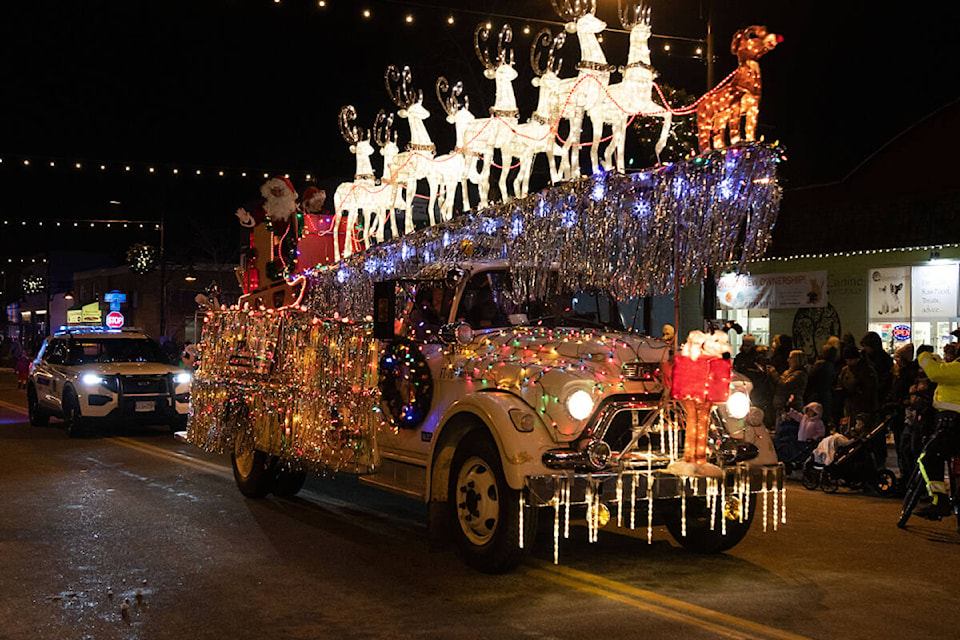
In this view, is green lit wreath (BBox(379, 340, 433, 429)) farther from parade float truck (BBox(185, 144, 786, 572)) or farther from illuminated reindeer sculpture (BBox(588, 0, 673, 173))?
illuminated reindeer sculpture (BBox(588, 0, 673, 173))

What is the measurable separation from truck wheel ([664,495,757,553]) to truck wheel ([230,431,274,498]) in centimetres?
432

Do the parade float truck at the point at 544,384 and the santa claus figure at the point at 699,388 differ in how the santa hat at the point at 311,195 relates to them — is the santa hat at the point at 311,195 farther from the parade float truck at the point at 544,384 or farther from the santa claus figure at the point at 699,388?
the santa claus figure at the point at 699,388

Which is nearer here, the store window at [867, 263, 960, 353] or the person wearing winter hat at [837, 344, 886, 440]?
the person wearing winter hat at [837, 344, 886, 440]

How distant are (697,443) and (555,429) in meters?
0.93

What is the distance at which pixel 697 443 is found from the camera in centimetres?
679

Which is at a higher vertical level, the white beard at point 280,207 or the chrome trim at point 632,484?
the white beard at point 280,207

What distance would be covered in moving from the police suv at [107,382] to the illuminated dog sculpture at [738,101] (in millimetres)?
10893

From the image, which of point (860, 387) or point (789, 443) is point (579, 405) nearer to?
point (789, 443)

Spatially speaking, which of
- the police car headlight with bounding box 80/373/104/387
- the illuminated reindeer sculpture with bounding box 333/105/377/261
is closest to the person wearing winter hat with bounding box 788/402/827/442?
the illuminated reindeer sculpture with bounding box 333/105/377/261

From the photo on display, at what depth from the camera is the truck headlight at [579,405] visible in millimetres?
6797

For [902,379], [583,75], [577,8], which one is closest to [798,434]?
[902,379]

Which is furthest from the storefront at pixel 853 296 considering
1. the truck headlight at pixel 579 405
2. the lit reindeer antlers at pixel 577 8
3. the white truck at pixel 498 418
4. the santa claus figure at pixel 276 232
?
the truck headlight at pixel 579 405

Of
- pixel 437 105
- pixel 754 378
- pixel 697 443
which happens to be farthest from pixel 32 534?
pixel 437 105

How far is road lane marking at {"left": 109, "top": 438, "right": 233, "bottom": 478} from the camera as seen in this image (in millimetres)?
12844
